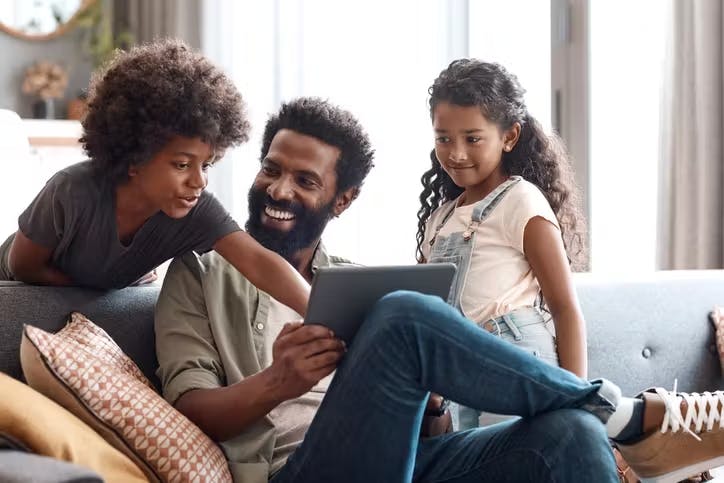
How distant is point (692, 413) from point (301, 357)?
68 cm

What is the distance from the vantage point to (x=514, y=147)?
7.72 ft

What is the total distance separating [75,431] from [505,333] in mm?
903

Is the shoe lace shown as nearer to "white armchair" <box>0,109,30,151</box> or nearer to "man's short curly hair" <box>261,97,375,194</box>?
"man's short curly hair" <box>261,97,375,194</box>

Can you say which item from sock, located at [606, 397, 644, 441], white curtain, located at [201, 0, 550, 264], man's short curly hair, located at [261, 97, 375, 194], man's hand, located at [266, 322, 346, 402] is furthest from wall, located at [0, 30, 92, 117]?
sock, located at [606, 397, 644, 441]

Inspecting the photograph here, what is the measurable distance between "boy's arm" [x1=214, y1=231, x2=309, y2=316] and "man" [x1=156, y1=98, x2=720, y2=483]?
0.06 m

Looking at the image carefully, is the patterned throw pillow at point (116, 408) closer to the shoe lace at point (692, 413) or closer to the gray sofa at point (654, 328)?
the shoe lace at point (692, 413)

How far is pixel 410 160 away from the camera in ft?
14.4

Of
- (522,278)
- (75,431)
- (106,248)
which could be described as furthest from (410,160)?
(75,431)

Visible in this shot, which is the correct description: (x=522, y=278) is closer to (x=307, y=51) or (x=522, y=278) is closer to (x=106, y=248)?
(x=106, y=248)

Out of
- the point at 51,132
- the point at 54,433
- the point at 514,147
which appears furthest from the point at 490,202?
the point at 51,132

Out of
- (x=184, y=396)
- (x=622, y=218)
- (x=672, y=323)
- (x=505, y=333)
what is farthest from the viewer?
(x=622, y=218)

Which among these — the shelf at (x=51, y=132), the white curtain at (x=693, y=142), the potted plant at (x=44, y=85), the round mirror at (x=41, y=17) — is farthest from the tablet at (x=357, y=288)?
the round mirror at (x=41, y=17)

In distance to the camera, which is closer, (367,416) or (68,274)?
(367,416)

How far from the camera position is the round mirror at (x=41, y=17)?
5.39 meters
